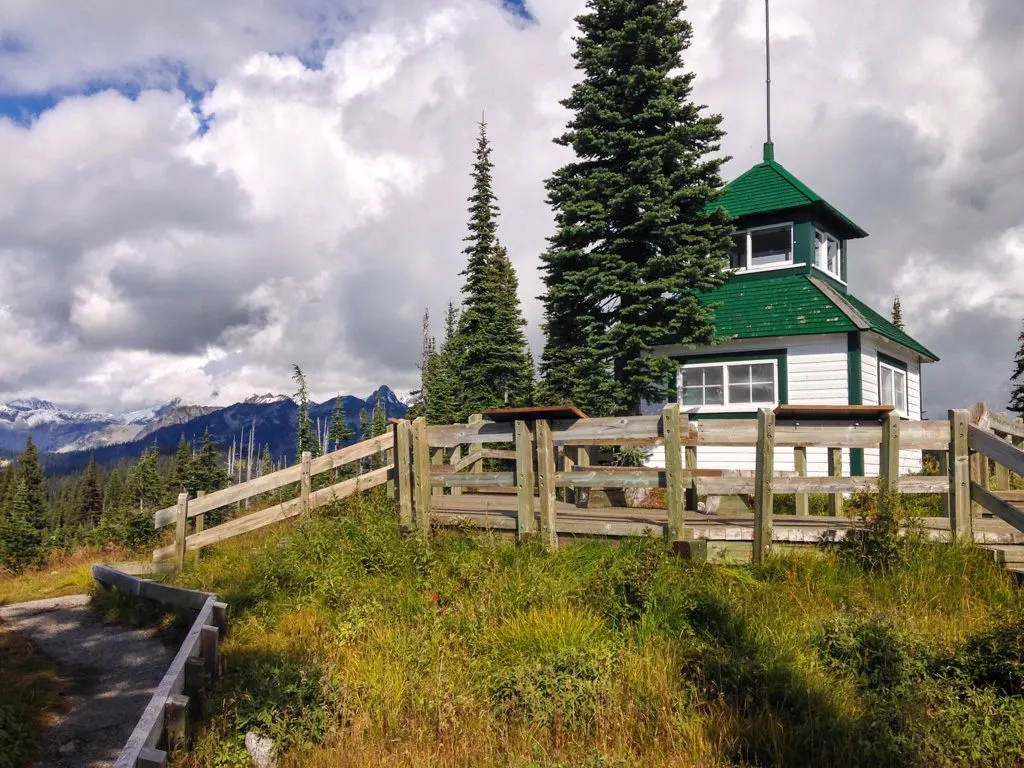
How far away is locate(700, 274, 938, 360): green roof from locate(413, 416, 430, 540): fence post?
9689 millimetres

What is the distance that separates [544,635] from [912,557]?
3.87m

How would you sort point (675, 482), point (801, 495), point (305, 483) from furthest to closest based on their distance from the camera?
point (305, 483) < point (801, 495) < point (675, 482)

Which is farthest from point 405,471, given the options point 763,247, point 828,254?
point 828,254

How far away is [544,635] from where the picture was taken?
625 centimetres

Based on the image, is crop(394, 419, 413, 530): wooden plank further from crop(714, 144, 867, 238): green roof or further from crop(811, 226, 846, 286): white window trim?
crop(811, 226, 846, 286): white window trim

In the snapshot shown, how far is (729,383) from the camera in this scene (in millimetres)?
18844

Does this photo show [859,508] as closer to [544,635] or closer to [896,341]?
[544,635]

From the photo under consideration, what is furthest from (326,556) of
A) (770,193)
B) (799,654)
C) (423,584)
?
(770,193)

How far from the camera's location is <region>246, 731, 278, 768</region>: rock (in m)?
5.00

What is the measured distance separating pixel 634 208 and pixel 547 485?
427 inches

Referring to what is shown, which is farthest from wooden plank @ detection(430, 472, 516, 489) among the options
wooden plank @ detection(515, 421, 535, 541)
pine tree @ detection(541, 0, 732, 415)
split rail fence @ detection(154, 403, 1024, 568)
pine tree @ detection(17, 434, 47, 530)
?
pine tree @ detection(17, 434, 47, 530)

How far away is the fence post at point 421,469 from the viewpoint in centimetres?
1004

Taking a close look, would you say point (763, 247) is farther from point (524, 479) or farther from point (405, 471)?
point (524, 479)

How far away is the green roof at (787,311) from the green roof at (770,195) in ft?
6.59
